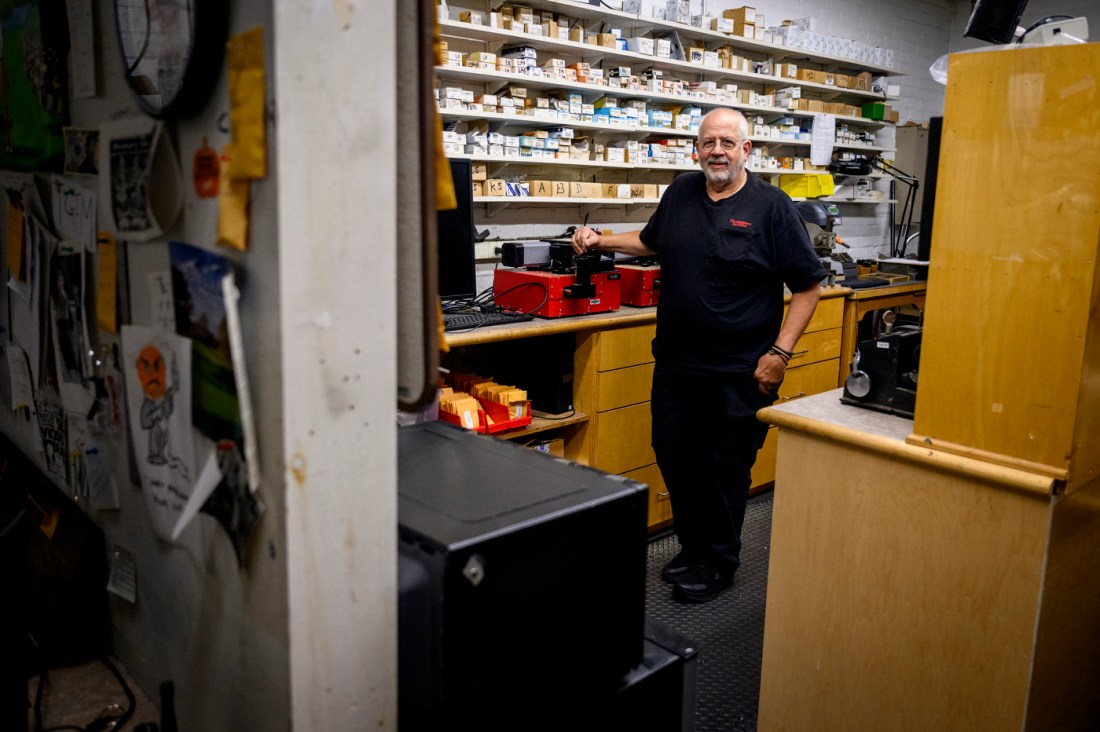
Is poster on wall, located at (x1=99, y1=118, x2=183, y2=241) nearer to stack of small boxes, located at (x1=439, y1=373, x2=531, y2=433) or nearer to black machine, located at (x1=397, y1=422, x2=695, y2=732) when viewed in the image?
black machine, located at (x1=397, y1=422, x2=695, y2=732)

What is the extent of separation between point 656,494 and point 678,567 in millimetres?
362

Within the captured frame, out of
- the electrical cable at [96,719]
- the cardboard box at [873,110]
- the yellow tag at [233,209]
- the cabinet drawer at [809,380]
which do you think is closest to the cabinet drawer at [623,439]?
the cabinet drawer at [809,380]

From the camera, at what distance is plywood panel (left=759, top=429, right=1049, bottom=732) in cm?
157

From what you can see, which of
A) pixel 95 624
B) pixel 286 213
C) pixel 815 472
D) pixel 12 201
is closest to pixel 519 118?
pixel 815 472

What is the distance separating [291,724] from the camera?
2.56 feet

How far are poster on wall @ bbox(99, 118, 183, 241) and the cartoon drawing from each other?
0.44 feet

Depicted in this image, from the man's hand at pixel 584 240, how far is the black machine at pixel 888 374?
137 cm

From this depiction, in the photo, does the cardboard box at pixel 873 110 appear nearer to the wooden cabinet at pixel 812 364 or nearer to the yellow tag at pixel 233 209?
the wooden cabinet at pixel 812 364

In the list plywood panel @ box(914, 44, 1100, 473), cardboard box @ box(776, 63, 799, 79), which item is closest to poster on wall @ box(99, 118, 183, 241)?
plywood panel @ box(914, 44, 1100, 473)

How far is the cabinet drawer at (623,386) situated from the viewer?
3105 mm

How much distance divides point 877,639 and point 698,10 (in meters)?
3.64

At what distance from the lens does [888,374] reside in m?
1.86

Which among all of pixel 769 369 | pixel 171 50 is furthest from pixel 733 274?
pixel 171 50

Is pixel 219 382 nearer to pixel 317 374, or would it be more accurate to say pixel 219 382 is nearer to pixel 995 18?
pixel 317 374
